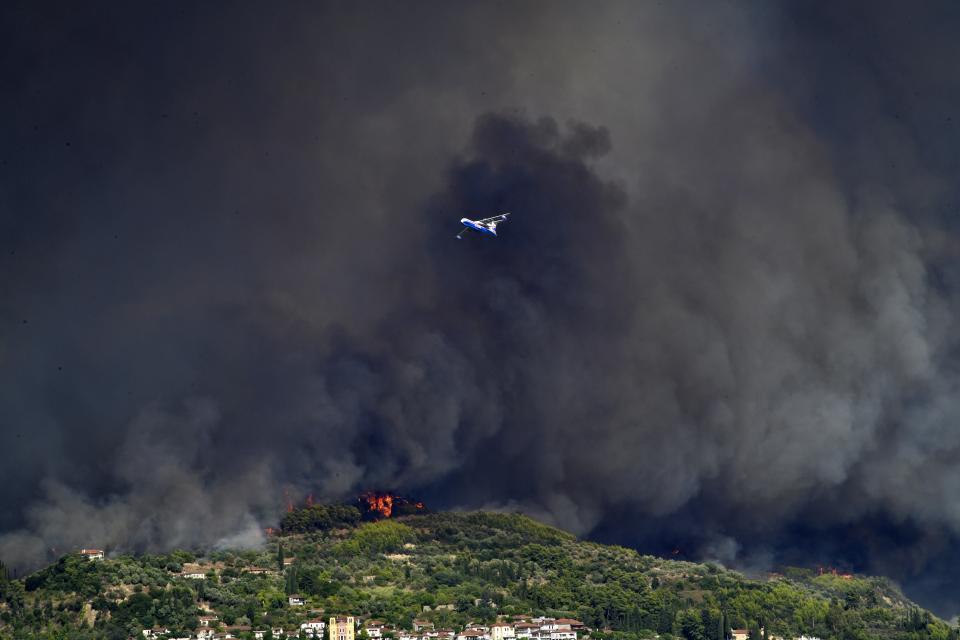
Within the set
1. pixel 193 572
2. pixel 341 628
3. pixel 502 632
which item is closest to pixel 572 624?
pixel 502 632

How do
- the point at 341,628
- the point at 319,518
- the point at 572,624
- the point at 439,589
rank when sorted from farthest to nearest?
the point at 319,518 < the point at 439,589 < the point at 572,624 < the point at 341,628

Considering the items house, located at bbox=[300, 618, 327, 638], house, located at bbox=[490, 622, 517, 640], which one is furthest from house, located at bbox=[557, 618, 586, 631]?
house, located at bbox=[300, 618, 327, 638]

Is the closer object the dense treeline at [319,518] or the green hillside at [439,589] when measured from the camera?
the green hillside at [439,589]

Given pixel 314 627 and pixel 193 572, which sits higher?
pixel 193 572

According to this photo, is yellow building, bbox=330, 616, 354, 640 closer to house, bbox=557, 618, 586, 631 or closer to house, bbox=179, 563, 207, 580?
house, bbox=179, 563, 207, 580

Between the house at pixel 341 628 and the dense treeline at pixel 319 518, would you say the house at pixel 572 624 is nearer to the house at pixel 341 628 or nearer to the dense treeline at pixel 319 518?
the house at pixel 341 628

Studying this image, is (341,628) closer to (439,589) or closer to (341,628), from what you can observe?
(341,628)

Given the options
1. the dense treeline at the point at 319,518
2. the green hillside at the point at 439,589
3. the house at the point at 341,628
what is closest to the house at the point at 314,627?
the house at the point at 341,628
